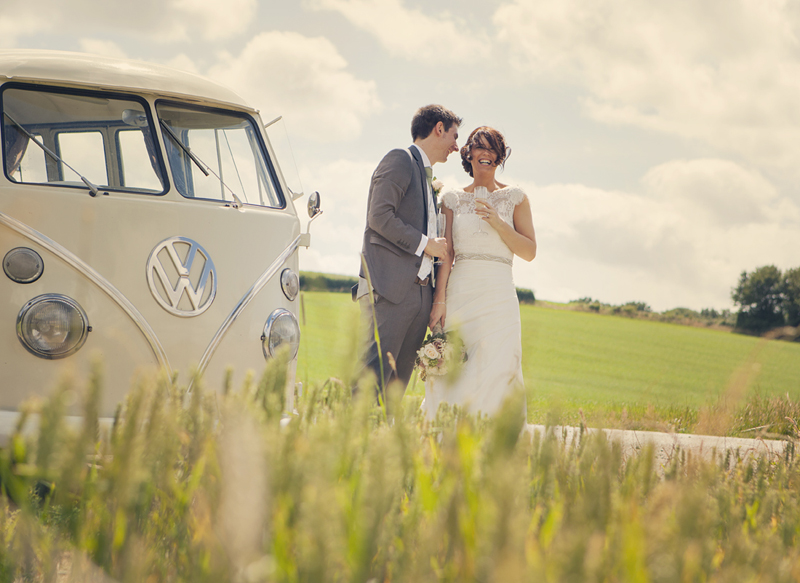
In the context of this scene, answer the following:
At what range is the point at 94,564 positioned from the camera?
3.51ft

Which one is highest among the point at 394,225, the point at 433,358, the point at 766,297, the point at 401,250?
the point at 766,297

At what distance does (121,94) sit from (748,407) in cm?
753

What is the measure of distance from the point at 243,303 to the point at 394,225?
125 cm

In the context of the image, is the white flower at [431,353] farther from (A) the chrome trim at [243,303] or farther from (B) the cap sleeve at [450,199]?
(B) the cap sleeve at [450,199]

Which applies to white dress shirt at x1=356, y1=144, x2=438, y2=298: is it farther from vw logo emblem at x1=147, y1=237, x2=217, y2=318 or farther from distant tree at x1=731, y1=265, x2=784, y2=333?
distant tree at x1=731, y1=265, x2=784, y2=333

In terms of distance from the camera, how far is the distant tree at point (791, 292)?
49.2 metres

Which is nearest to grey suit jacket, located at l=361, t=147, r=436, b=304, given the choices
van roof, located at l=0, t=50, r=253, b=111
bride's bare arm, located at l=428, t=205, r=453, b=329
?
bride's bare arm, located at l=428, t=205, r=453, b=329

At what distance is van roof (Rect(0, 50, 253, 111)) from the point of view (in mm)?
3428

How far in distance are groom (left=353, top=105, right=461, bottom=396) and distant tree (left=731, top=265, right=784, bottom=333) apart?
54843 mm

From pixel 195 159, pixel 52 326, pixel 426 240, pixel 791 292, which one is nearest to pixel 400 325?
pixel 426 240

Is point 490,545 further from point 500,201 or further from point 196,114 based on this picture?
point 500,201

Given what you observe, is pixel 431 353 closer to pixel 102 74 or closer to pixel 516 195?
pixel 516 195

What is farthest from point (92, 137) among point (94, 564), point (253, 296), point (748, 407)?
point (748, 407)

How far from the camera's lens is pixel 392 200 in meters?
4.34
